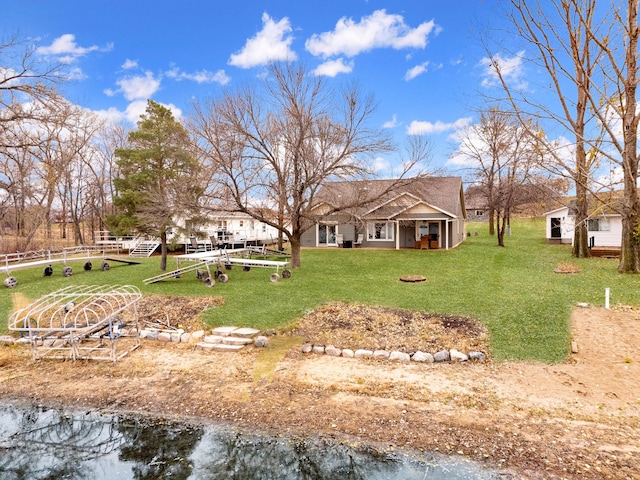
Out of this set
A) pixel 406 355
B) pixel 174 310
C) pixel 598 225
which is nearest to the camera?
pixel 406 355

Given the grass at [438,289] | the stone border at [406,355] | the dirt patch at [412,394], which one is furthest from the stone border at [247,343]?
the grass at [438,289]

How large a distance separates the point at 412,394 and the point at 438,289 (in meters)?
6.59

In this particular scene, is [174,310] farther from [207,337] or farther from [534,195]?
[534,195]

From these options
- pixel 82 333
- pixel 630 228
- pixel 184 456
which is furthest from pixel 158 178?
pixel 630 228

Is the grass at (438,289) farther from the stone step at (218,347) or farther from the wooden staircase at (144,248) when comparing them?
the wooden staircase at (144,248)

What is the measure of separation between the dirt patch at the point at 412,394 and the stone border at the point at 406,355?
21 cm

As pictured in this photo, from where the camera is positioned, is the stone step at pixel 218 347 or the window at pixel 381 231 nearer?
the stone step at pixel 218 347

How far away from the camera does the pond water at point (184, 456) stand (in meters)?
4.88

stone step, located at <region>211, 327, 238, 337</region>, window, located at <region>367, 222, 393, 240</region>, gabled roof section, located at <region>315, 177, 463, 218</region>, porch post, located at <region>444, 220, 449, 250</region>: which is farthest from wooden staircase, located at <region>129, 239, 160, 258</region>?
porch post, located at <region>444, 220, 449, 250</region>

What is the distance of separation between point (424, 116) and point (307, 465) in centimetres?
1604

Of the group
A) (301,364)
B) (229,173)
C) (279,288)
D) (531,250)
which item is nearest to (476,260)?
(531,250)

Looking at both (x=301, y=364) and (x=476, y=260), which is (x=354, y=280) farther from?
(x=476, y=260)

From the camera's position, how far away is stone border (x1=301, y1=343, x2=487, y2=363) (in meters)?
7.94

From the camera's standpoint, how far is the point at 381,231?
84.3ft
